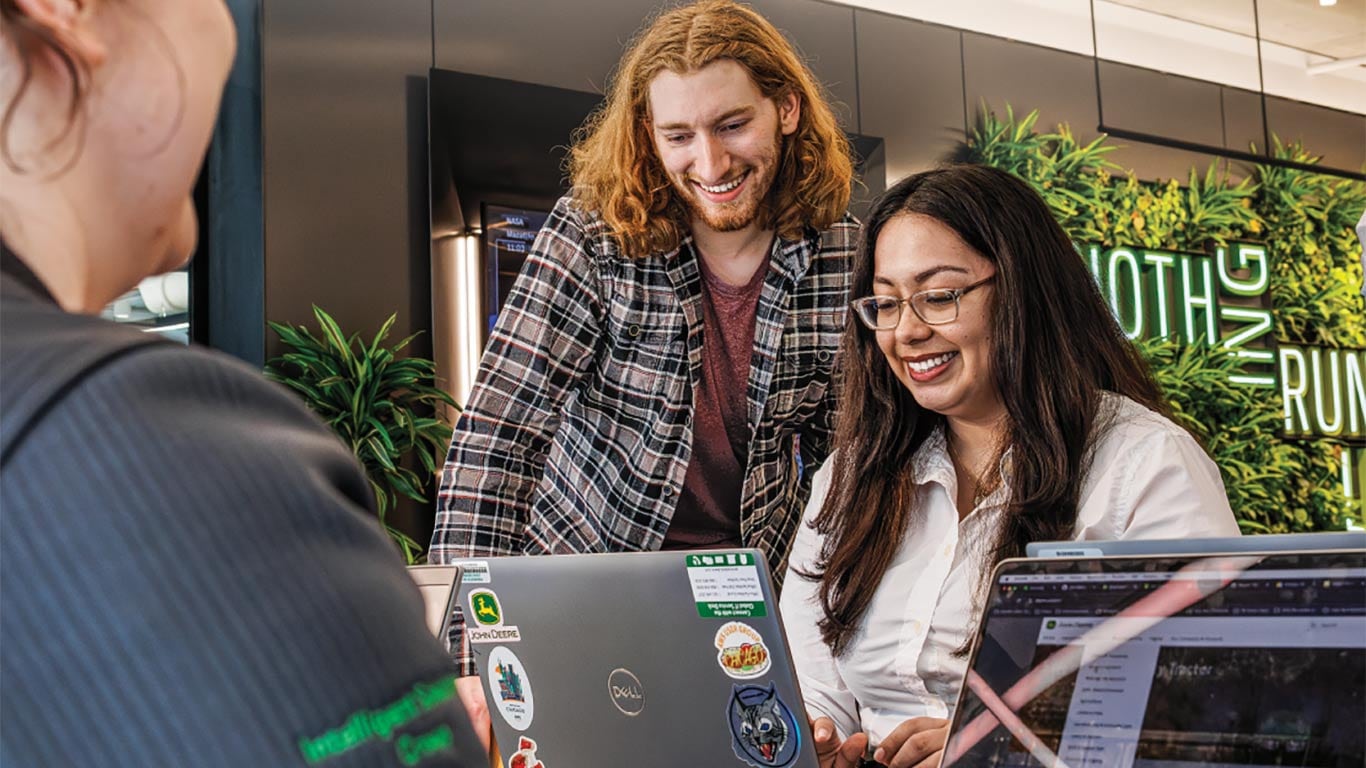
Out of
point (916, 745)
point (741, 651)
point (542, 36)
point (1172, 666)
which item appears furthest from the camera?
point (542, 36)

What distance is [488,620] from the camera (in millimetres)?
1383

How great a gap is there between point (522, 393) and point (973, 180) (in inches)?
32.4

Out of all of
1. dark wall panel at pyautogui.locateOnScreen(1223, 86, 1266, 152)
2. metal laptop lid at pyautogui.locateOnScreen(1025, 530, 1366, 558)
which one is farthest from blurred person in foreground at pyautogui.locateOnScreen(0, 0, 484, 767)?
dark wall panel at pyautogui.locateOnScreen(1223, 86, 1266, 152)

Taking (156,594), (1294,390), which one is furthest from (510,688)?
(1294,390)

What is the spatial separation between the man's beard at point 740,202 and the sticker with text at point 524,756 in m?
1.07

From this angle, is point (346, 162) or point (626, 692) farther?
point (346, 162)

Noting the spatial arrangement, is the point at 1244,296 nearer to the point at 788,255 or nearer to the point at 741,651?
the point at 788,255

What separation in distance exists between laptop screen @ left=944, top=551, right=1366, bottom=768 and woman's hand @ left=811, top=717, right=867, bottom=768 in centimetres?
45

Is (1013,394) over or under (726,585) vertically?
over

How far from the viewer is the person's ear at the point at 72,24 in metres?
0.42

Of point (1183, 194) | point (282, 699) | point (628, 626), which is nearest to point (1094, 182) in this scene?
point (1183, 194)

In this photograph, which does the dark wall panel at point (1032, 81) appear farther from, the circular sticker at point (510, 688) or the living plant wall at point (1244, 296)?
the circular sticker at point (510, 688)

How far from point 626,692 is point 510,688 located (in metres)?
0.17

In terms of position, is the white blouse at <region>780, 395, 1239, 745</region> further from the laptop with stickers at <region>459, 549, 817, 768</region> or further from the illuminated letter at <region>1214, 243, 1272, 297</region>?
the illuminated letter at <region>1214, 243, 1272, 297</region>
